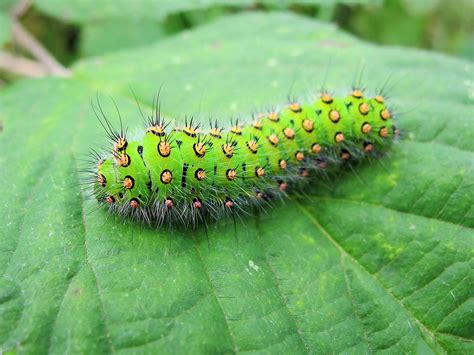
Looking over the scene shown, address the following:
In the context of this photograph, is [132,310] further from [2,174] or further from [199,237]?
[2,174]

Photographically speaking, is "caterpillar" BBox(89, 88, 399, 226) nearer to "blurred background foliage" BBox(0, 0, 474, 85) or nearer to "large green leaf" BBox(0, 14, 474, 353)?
"large green leaf" BBox(0, 14, 474, 353)

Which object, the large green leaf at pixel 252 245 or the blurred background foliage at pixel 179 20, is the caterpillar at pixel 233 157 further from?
the blurred background foliage at pixel 179 20

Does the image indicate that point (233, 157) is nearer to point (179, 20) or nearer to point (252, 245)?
point (252, 245)

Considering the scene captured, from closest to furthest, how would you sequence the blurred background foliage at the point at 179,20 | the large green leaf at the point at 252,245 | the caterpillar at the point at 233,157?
1. the large green leaf at the point at 252,245
2. the caterpillar at the point at 233,157
3. the blurred background foliage at the point at 179,20

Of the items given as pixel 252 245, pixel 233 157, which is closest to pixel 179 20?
pixel 233 157

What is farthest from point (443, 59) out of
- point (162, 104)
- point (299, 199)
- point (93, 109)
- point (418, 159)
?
point (93, 109)

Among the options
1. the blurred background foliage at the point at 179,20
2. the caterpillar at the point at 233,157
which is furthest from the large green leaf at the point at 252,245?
the blurred background foliage at the point at 179,20
